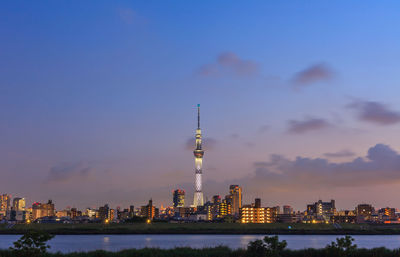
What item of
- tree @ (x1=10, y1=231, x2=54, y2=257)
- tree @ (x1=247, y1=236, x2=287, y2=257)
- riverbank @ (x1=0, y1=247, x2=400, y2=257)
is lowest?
riverbank @ (x1=0, y1=247, x2=400, y2=257)

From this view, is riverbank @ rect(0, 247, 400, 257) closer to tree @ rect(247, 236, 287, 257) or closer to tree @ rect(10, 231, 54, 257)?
tree @ rect(247, 236, 287, 257)

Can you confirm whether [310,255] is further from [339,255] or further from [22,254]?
[22,254]

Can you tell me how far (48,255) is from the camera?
2003 inches

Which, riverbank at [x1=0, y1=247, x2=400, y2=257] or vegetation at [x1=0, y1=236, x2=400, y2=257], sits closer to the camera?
vegetation at [x1=0, y1=236, x2=400, y2=257]

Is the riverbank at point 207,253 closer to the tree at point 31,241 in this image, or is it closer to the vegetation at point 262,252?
the vegetation at point 262,252

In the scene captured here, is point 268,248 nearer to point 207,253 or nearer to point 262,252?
point 262,252

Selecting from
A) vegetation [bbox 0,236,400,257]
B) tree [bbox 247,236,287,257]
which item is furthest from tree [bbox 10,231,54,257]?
tree [bbox 247,236,287,257]

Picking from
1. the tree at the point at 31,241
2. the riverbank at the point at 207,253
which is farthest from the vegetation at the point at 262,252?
the tree at the point at 31,241

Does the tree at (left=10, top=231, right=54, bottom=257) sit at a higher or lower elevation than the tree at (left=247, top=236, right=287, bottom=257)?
higher

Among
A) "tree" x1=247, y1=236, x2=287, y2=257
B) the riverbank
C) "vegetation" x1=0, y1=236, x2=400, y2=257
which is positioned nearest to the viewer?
"tree" x1=247, y1=236, x2=287, y2=257

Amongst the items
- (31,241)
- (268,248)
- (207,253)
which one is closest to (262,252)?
(268,248)

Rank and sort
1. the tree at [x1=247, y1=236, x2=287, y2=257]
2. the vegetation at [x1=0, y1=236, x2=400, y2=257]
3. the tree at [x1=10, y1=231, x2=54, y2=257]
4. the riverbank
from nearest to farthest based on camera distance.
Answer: the tree at [x1=10, y1=231, x2=54, y2=257], the tree at [x1=247, y1=236, x2=287, y2=257], the vegetation at [x1=0, y1=236, x2=400, y2=257], the riverbank

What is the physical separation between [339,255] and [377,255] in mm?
7929

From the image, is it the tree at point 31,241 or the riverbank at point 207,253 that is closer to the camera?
the tree at point 31,241
